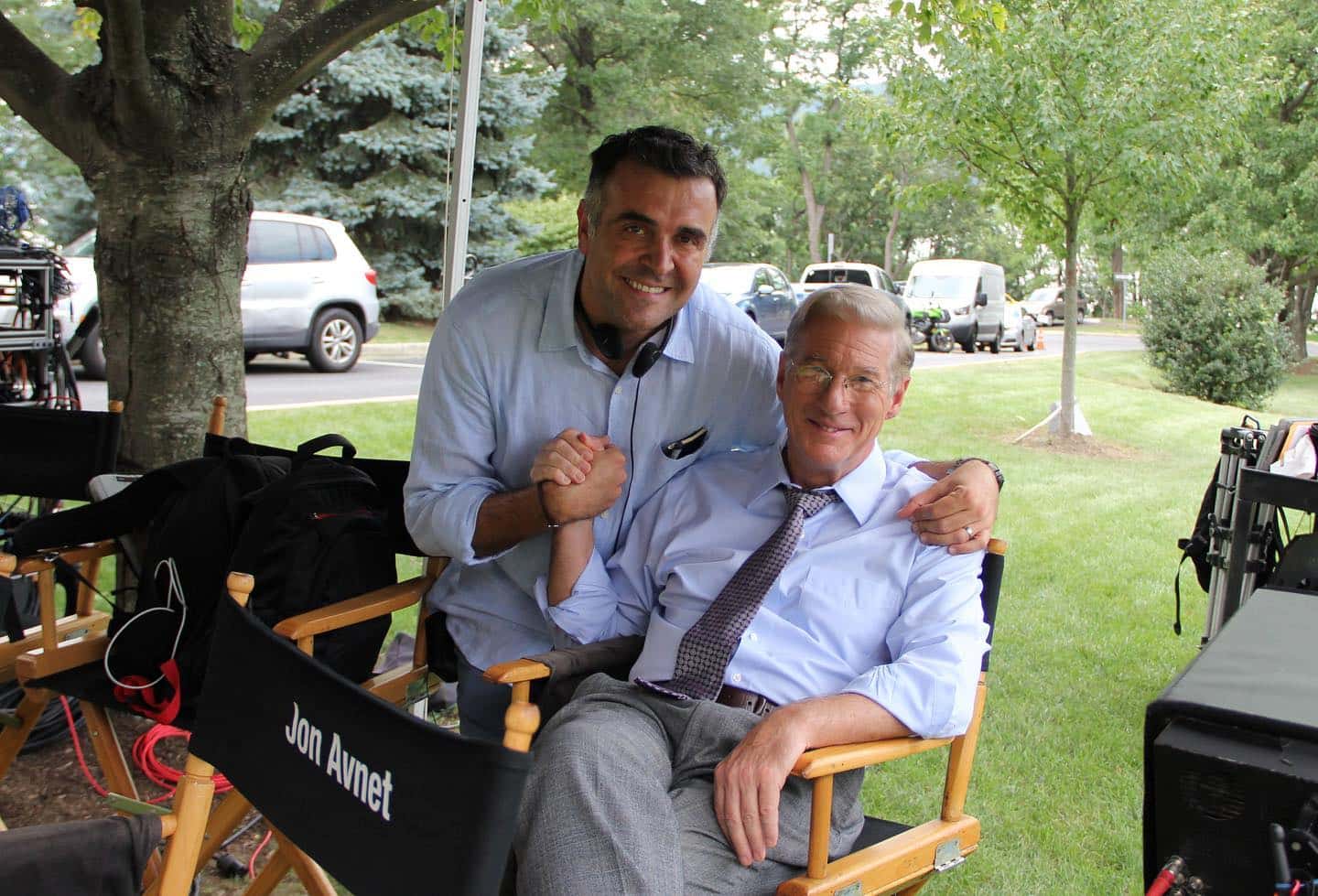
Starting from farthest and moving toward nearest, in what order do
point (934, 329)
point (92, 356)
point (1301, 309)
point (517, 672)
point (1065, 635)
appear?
point (1301, 309) → point (934, 329) → point (92, 356) → point (1065, 635) → point (517, 672)

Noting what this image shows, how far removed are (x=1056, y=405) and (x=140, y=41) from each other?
401 inches

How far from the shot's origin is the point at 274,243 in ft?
37.7

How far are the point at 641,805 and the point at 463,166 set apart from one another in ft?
8.54

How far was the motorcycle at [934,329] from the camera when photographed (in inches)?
841

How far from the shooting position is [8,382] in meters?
4.95

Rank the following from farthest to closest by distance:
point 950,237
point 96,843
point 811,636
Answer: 1. point 950,237
2. point 811,636
3. point 96,843

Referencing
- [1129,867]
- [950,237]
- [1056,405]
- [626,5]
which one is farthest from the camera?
[950,237]

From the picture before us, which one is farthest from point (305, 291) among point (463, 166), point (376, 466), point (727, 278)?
point (376, 466)

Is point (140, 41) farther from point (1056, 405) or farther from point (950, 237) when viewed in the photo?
point (950, 237)

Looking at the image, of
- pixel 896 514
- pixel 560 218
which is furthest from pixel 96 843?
pixel 560 218

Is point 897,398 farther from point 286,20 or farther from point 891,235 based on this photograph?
point 891,235

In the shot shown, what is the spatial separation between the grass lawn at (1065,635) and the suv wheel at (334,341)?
2.80 metres

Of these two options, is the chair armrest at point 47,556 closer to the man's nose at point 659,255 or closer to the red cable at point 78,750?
the red cable at point 78,750

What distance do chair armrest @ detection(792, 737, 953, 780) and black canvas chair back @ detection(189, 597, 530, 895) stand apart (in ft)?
2.04
